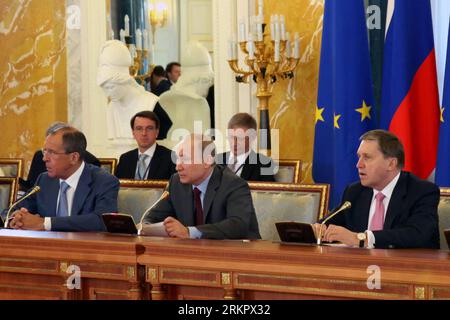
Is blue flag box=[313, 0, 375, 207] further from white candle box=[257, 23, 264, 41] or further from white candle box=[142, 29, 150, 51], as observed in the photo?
white candle box=[142, 29, 150, 51]

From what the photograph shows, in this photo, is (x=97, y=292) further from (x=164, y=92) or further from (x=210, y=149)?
(x=164, y=92)

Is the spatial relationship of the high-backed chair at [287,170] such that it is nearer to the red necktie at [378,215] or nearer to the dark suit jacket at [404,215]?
the dark suit jacket at [404,215]

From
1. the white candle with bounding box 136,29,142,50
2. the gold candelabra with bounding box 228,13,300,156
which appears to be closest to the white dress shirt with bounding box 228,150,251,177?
the gold candelabra with bounding box 228,13,300,156

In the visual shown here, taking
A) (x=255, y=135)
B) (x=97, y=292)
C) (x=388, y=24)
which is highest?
(x=388, y=24)

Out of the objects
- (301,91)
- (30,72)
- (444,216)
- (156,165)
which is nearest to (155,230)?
(444,216)

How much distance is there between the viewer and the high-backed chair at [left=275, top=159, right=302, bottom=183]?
6332 millimetres

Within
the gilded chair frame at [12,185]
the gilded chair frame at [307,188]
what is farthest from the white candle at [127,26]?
the gilded chair frame at [307,188]

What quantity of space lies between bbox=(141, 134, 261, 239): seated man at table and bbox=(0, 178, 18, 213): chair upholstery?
4.52 ft

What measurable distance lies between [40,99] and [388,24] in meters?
4.08

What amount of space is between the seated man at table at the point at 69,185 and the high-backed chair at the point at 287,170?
1.59 m

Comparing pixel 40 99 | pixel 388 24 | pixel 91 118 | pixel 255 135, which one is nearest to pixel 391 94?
pixel 388 24

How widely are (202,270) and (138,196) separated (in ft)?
5.70

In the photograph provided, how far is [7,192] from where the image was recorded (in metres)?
5.85

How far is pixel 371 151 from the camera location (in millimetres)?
4359
